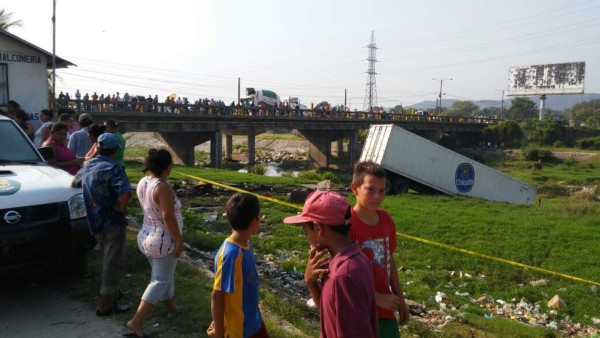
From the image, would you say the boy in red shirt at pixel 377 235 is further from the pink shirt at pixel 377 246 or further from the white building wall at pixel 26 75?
the white building wall at pixel 26 75

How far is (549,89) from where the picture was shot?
258 ft

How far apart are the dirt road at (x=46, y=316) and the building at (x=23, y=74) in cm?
1267

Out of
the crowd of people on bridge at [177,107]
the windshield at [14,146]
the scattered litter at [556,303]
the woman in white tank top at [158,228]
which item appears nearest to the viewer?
the woman in white tank top at [158,228]

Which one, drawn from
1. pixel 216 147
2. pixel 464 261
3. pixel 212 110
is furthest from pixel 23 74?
pixel 216 147

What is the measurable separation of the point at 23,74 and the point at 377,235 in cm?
1679

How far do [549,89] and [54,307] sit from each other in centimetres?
8464

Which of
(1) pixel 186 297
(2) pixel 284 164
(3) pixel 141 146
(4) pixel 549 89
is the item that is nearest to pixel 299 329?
(1) pixel 186 297

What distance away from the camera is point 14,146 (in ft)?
20.3

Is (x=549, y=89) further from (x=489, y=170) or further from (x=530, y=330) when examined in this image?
(x=530, y=330)

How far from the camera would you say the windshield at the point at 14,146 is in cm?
604

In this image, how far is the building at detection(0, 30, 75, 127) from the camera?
1639 centimetres

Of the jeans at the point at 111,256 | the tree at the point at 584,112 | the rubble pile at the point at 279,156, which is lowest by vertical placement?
the rubble pile at the point at 279,156

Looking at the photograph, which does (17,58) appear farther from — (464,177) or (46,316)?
(464,177)

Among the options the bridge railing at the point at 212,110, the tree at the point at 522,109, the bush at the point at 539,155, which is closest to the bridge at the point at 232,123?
the bridge railing at the point at 212,110
